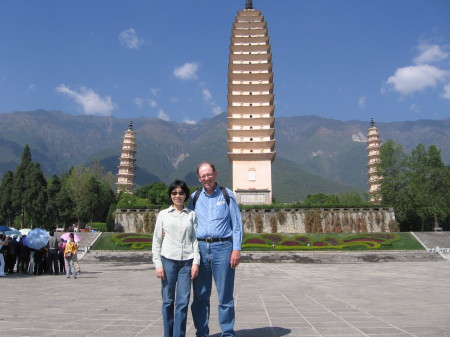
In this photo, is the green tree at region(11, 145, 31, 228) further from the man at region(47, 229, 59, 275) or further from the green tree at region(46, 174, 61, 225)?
the man at region(47, 229, 59, 275)

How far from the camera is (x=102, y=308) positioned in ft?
21.3

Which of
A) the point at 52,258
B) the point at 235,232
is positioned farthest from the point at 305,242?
the point at 235,232

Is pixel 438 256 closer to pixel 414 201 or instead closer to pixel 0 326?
pixel 414 201

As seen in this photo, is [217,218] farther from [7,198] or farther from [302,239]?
[7,198]

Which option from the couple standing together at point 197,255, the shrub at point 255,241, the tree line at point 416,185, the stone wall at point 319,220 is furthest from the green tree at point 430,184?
the couple standing together at point 197,255

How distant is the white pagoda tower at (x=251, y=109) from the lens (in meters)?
42.7

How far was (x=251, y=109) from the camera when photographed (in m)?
45.3

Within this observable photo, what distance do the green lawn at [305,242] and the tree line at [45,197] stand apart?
47.1ft

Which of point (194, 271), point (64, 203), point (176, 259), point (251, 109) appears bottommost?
point (194, 271)

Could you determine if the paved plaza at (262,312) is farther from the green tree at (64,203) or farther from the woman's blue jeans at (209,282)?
the green tree at (64,203)

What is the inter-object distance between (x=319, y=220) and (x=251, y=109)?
50.7ft

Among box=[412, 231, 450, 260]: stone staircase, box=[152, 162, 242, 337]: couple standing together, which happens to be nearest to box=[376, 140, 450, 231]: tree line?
box=[412, 231, 450, 260]: stone staircase

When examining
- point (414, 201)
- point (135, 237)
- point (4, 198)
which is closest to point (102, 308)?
point (135, 237)

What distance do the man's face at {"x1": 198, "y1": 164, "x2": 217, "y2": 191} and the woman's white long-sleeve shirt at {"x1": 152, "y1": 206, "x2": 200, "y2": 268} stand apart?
1.10ft
